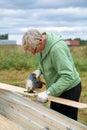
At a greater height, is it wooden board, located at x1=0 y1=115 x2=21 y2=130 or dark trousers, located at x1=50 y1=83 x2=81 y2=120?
dark trousers, located at x1=50 y1=83 x2=81 y2=120

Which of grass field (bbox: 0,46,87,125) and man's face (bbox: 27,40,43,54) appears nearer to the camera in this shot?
man's face (bbox: 27,40,43,54)

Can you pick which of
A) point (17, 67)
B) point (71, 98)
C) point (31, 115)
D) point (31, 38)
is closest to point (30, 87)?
point (31, 115)

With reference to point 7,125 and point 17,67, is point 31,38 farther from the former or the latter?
point 17,67

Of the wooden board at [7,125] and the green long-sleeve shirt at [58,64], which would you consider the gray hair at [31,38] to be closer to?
the green long-sleeve shirt at [58,64]

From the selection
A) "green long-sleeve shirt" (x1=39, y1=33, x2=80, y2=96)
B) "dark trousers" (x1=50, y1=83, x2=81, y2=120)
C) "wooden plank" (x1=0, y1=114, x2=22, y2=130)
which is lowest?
"wooden plank" (x1=0, y1=114, x2=22, y2=130)

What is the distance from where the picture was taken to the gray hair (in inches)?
137

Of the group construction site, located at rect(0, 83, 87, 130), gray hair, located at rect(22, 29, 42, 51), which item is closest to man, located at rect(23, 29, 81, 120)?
gray hair, located at rect(22, 29, 42, 51)

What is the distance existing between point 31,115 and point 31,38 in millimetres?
924

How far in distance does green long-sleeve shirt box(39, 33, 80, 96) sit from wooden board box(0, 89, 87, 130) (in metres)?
0.25

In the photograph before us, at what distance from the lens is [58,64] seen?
3500mm

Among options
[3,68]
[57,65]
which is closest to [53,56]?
[57,65]

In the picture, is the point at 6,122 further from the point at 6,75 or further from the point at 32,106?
the point at 6,75

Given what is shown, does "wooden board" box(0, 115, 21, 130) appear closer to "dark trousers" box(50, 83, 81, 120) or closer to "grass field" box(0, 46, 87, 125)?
"dark trousers" box(50, 83, 81, 120)

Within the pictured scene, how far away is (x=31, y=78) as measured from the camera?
4.08m
